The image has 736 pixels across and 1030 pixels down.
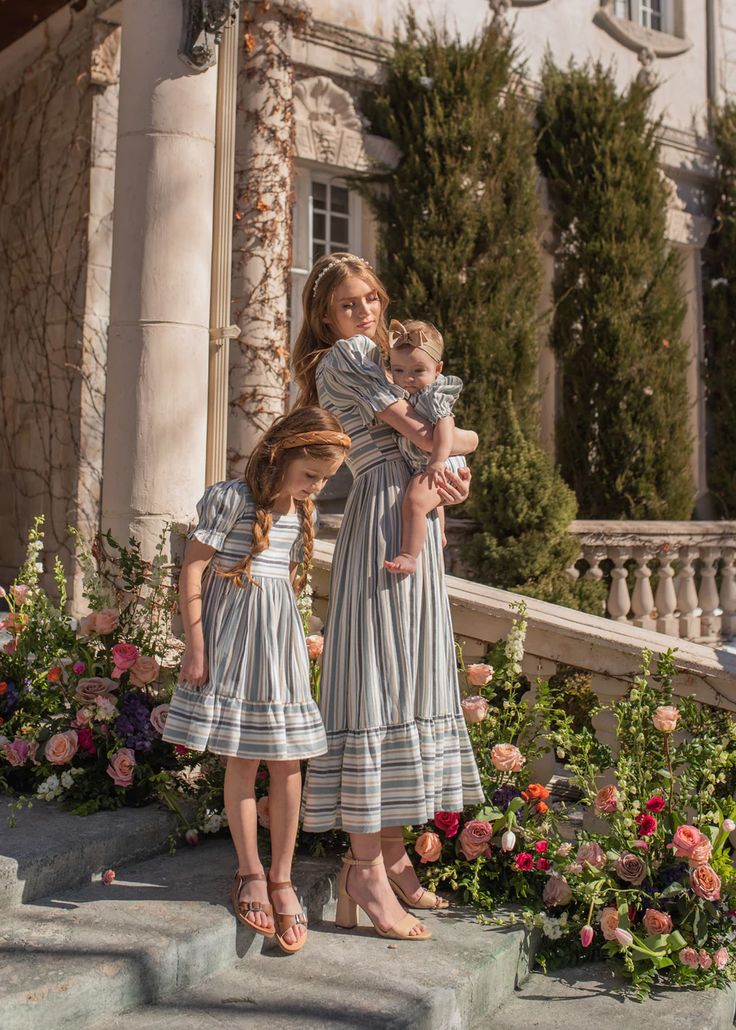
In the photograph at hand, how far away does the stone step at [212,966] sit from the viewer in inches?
92.3

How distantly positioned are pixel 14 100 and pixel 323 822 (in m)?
6.62

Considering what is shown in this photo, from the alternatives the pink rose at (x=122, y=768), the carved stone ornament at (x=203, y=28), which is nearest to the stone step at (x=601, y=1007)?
the pink rose at (x=122, y=768)

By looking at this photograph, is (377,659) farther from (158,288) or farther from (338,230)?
(338,230)

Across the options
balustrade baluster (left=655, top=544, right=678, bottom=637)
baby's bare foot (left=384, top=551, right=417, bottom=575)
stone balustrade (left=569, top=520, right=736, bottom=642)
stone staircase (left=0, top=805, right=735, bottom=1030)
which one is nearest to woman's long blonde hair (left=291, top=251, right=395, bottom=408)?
baby's bare foot (left=384, top=551, right=417, bottom=575)

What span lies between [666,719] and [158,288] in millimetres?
2481

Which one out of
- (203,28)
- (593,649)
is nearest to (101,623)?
(593,649)

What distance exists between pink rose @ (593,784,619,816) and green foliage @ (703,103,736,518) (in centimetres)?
743

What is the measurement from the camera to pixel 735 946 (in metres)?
2.93

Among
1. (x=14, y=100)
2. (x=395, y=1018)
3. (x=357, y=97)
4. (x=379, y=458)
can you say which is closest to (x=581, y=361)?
(x=357, y=97)

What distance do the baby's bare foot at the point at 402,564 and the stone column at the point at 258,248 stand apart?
406 centimetres

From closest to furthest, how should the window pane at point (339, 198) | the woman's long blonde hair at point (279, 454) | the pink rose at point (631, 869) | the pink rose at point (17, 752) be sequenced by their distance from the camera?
the woman's long blonde hair at point (279, 454), the pink rose at point (631, 869), the pink rose at point (17, 752), the window pane at point (339, 198)

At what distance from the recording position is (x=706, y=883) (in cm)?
285

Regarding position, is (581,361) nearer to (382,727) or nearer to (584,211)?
(584,211)

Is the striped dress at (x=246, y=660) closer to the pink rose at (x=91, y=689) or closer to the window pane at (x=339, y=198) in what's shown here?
the pink rose at (x=91, y=689)
